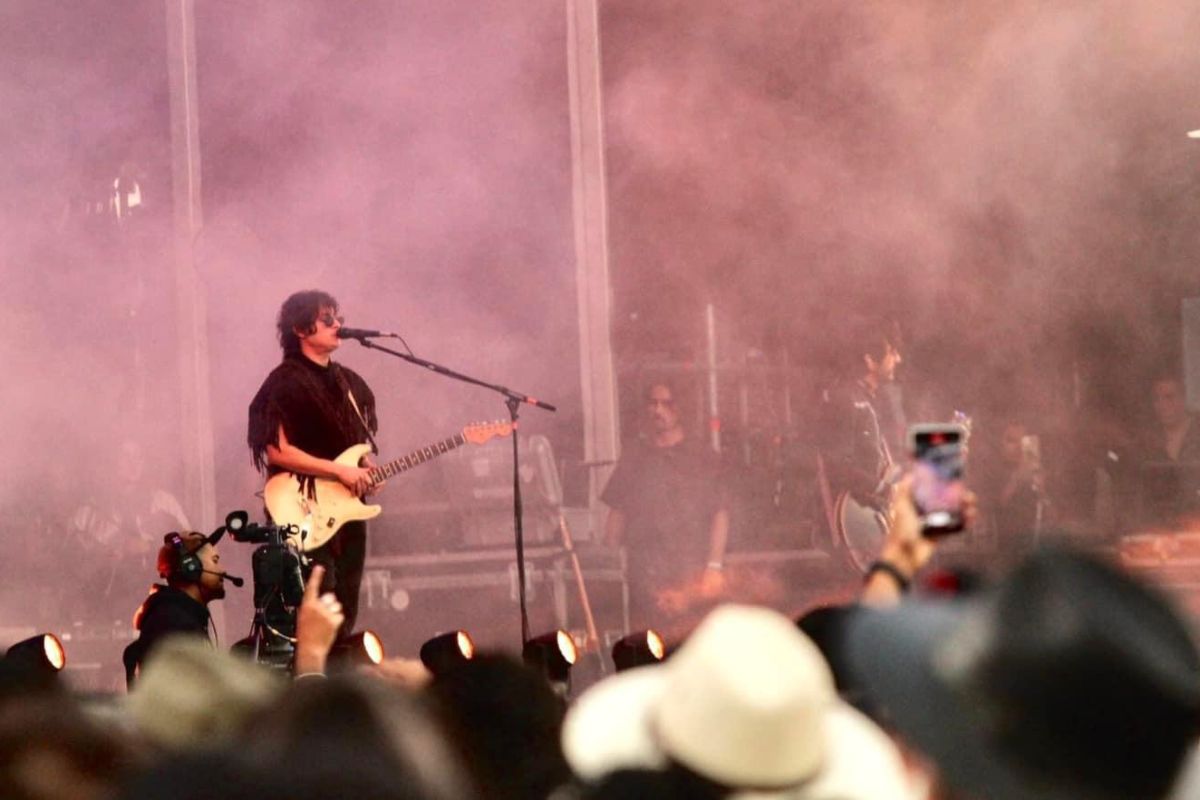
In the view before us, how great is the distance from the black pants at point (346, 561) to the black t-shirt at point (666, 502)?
165 centimetres

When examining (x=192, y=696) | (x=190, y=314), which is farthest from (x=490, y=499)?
(x=192, y=696)

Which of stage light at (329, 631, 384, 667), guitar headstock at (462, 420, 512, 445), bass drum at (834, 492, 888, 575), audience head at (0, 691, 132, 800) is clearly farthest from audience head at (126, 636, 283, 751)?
bass drum at (834, 492, 888, 575)

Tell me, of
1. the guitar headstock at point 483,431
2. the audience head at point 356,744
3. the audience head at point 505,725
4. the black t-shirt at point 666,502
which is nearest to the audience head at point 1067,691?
the audience head at point 356,744

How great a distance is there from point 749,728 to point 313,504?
436cm

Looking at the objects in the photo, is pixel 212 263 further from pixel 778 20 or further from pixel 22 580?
pixel 778 20

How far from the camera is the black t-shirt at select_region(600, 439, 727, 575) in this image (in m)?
7.20

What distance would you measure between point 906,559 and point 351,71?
5.99 m

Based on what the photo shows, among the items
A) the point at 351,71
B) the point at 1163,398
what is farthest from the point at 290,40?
the point at 1163,398

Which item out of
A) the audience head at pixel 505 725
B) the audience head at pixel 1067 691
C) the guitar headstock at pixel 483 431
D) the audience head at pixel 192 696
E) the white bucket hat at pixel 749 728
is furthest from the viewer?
the guitar headstock at pixel 483 431

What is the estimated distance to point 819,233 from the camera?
7.93 metres

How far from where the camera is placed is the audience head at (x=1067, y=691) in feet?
4.13

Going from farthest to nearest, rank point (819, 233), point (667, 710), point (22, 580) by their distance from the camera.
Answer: point (819, 233), point (22, 580), point (667, 710)

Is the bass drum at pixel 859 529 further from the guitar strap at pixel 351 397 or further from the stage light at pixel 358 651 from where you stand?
the stage light at pixel 358 651

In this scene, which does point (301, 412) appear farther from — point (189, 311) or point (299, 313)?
point (189, 311)
